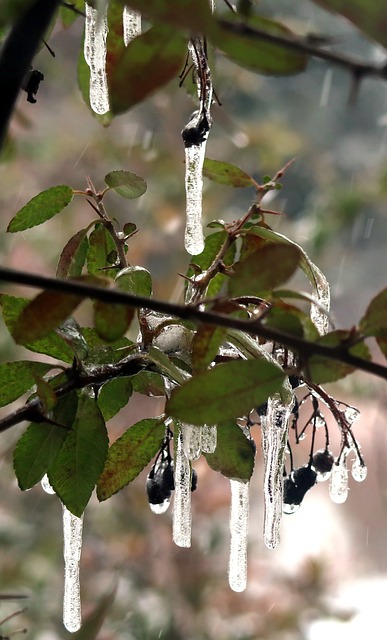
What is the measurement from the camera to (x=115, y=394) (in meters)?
0.31

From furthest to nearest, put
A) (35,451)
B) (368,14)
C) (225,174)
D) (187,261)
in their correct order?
(187,261), (225,174), (35,451), (368,14)

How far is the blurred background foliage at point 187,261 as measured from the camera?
2223 mm

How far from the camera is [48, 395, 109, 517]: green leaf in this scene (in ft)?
0.89

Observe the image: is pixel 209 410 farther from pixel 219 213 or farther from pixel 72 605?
pixel 219 213

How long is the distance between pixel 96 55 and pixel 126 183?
0.06 metres

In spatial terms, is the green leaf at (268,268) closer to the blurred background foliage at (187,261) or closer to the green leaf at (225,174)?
the green leaf at (225,174)

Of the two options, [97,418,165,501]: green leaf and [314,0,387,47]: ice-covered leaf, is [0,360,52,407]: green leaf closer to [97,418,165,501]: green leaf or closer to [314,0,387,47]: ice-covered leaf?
[97,418,165,501]: green leaf

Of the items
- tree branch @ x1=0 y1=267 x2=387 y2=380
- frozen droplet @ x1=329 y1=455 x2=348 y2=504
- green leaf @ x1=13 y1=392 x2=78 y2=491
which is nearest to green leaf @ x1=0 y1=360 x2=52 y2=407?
green leaf @ x1=13 y1=392 x2=78 y2=491

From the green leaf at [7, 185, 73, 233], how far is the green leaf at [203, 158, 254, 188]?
94mm

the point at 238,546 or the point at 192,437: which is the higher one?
the point at 192,437

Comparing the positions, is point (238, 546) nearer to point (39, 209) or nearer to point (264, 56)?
point (39, 209)

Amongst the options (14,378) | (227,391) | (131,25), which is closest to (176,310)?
(227,391)

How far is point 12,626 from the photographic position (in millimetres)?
1964

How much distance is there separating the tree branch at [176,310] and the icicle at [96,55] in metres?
0.22
